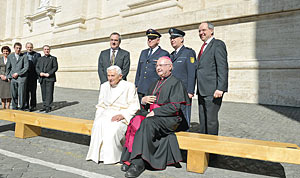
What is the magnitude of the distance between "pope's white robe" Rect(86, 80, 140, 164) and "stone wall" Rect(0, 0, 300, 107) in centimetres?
634

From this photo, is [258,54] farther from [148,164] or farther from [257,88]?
[148,164]

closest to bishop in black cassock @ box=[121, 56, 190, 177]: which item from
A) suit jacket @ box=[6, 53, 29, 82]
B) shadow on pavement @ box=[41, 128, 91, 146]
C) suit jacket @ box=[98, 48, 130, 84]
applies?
shadow on pavement @ box=[41, 128, 91, 146]

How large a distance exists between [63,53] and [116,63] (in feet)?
42.4

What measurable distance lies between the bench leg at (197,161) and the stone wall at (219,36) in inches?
251

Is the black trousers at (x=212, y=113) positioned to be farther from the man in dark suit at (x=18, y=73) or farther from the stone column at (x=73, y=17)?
the stone column at (x=73, y=17)

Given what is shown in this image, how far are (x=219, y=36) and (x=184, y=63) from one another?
254 inches

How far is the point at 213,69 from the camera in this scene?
3547mm

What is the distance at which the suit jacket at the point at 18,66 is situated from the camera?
6642 mm

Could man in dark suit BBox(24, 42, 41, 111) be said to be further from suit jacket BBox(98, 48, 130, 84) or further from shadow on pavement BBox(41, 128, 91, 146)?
suit jacket BBox(98, 48, 130, 84)

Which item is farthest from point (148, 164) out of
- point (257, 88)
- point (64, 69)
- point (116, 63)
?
point (64, 69)

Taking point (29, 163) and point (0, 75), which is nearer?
point (29, 163)

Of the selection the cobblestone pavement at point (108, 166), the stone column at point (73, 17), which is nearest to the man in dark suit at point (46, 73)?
the cobblestone pavement at point (108, 166)

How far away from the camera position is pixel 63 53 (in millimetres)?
16453

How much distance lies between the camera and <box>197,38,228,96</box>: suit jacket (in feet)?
11.2
